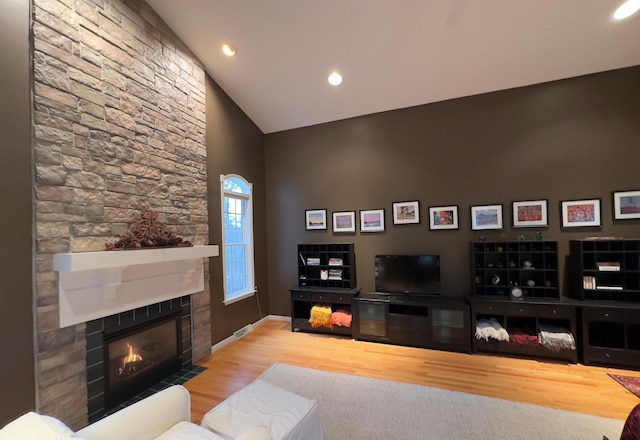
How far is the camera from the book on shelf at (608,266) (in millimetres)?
3199

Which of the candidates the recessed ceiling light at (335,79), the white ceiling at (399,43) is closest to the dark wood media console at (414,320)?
the white ceiling at (399,43)

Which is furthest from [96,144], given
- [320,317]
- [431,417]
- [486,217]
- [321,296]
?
[486,217]

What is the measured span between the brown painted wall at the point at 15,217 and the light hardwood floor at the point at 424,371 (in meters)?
1.32

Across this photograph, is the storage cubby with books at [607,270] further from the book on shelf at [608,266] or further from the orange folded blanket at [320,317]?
the orange folded blanket at [320,317]

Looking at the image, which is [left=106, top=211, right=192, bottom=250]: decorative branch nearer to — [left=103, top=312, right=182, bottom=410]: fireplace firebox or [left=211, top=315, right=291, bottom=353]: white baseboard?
[left=103, top=312, right=182, bottom=410]: fireplace firebox

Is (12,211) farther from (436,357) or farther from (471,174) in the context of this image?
(471,174)

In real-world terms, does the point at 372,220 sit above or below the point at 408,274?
above

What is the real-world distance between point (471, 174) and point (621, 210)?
1.76m

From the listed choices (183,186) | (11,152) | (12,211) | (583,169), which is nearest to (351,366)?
(183,186)

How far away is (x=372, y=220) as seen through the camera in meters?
4.51

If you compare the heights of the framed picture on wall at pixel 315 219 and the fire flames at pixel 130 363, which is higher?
the framed picture on wall at pixel 315 219

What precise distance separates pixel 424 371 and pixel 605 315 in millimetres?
2166

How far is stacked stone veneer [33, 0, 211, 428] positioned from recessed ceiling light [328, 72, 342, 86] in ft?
6.28

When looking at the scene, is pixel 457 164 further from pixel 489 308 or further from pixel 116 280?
pixel 116 280
